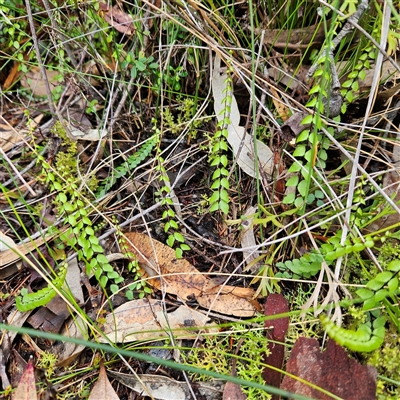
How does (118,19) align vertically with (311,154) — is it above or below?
above

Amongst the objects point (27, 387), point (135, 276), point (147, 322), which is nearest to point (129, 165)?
point (135, 276)

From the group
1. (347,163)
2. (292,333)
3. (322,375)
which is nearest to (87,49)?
(347,163)

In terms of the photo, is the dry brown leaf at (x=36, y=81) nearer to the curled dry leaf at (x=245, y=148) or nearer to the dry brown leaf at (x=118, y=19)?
the dry brown leaf at (x=118, y=19)

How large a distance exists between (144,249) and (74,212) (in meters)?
0.32

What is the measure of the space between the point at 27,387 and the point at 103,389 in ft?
0.86

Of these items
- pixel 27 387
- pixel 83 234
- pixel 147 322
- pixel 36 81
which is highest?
pixel 36 81

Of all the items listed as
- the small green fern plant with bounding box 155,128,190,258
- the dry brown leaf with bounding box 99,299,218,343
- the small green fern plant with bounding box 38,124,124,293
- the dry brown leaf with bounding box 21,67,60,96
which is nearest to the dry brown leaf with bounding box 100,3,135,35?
the dry brown leaf with bounding box 21,67,60,96

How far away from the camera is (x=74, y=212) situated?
5.33 ft

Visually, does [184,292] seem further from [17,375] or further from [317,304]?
[17,375]

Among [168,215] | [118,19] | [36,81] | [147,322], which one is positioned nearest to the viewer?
[147,322]

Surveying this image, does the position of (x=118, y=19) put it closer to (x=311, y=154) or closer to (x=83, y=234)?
(x=83, y=234)

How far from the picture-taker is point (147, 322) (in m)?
1.55

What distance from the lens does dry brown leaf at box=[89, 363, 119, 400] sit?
1435 millimetres

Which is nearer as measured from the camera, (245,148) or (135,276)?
(135,276)
